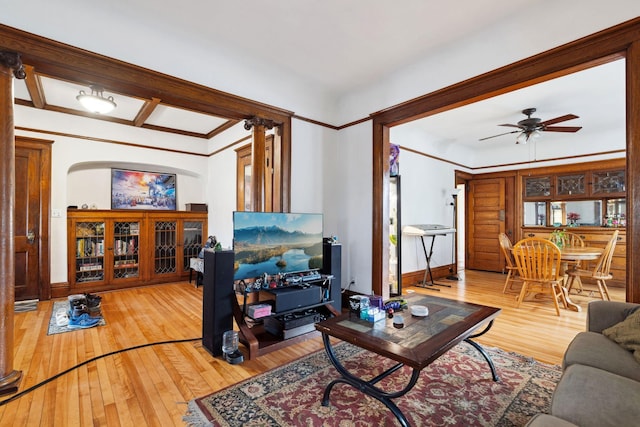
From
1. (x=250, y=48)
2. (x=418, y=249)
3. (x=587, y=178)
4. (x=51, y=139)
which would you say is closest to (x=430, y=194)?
(x=418, y=249)

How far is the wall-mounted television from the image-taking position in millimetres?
5062

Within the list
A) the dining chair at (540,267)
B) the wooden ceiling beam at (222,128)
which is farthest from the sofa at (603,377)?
the wooden ceiling beam at (222,128)

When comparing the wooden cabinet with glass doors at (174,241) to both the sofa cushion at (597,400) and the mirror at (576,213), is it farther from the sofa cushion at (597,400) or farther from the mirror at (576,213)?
the mirror at (576,213)

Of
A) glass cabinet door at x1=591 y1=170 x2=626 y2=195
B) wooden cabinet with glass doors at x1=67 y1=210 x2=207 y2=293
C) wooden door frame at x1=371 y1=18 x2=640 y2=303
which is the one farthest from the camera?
glass cabinet door at x1=591 y1=170 x2=626 y2=195

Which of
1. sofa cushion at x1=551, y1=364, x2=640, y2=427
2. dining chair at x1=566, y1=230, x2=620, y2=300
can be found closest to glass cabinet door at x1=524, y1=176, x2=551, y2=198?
dining chair at x1=566, y1=230, x2=620, y2=300

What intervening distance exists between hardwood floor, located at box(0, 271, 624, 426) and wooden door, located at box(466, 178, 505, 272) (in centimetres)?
251

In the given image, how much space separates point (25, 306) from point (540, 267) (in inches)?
257

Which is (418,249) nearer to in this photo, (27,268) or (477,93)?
(477,93)

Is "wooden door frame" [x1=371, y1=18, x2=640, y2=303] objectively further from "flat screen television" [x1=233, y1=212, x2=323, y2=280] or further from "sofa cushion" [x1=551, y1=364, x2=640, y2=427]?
"sofa cushion" [x1=551, y1=364, x2=640, y2=427]

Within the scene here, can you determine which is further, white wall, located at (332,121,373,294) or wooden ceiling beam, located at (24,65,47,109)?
white wall, located at (332,121,373,294)

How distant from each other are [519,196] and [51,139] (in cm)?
835

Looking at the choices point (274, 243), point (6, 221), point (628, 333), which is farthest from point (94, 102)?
point (628, 333)

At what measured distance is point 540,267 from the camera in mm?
3637

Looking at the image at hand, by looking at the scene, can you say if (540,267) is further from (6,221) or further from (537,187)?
(6,221)
